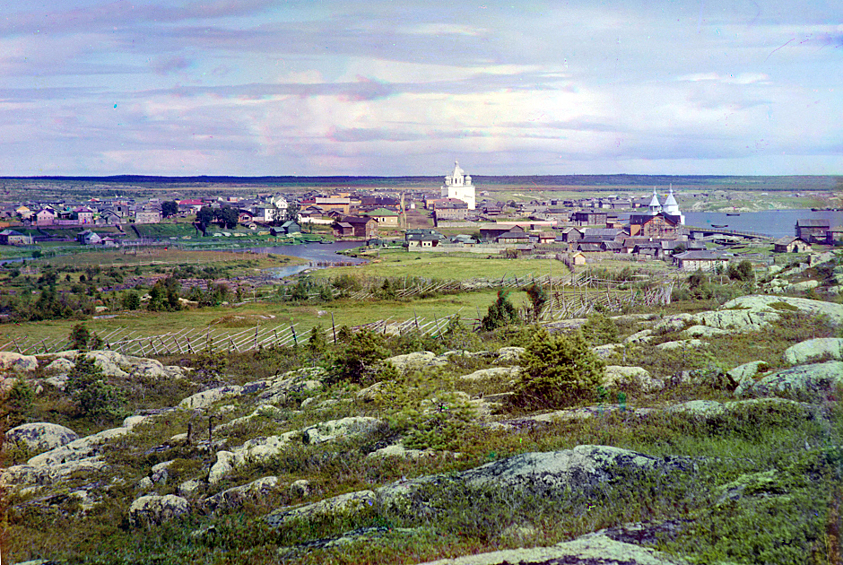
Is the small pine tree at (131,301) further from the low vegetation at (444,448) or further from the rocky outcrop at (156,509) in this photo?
the rocky outcrop at (156,509)

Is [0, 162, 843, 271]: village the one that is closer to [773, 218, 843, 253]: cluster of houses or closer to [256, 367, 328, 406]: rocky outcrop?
[773, 218, 843, 253]: cluster of houses

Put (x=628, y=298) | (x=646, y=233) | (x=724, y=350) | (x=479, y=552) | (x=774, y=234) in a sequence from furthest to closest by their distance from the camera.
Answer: (x=646, y=233)
(x=774, y=234)
(x=628, y=298)
(x=724, y=350)
(x=479, y=552)

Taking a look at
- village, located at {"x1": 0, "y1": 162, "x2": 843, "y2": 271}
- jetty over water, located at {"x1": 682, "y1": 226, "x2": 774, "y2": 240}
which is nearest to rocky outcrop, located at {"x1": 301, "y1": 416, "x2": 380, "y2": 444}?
village, located at {"x1": 0, "y1": 162, "x2": 843, "y2": 271}

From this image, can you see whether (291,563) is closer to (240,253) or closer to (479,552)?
(479,552)

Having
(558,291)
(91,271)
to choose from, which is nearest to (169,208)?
(91,271)

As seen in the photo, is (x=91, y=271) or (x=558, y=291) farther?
(x=91, y=271)

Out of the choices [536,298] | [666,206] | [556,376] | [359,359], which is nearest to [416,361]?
[359,359]
